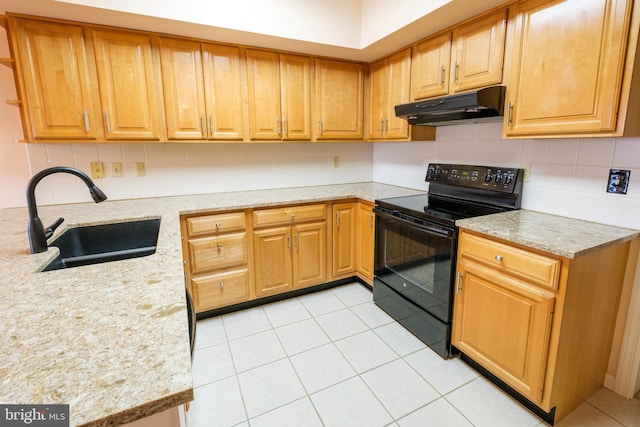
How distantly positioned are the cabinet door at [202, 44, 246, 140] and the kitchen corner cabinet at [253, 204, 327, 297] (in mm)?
700

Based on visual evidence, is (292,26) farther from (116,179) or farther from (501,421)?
(501,421)

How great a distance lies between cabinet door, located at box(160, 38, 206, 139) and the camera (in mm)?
2234

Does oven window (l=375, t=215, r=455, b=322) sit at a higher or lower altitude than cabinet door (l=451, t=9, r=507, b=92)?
lower

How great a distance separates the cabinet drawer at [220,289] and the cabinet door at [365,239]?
101 cm

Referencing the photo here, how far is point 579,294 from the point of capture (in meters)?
1.39

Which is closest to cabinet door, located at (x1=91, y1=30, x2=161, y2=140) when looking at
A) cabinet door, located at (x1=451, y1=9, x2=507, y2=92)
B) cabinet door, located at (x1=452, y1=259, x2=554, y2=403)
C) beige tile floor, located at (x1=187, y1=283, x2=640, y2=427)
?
beige tile floor, located at (x1=187, y1=283, x2=640, y2=427)

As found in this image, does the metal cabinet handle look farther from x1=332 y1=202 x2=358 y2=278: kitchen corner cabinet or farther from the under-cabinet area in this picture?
Answer: x1=332 y1=202 x2=358 y2=278: kitchen corner cabinet

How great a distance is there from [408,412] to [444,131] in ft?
6.54

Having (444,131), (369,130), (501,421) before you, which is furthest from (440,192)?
(501,421)

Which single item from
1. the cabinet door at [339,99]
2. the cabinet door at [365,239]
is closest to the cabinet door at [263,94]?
the cabinet door at [339,99]

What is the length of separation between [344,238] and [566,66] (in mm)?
1870

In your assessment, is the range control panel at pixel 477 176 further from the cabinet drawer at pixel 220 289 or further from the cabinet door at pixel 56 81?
the cabinet door at pixel 56 81

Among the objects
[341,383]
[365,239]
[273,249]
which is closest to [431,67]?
[365,239]

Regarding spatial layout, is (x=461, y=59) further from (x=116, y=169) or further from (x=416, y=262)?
(x=116, y=169)
